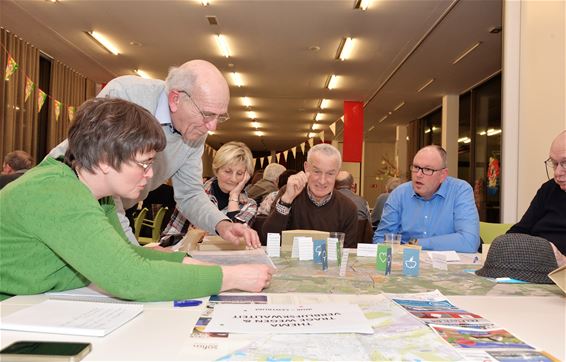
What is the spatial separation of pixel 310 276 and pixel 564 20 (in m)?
3.11

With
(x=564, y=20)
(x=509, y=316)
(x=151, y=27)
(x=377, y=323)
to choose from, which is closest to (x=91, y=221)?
(x=377, y=323)

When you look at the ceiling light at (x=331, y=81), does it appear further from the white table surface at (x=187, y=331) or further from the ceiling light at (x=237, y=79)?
the white table surface at (x=187, y=331)

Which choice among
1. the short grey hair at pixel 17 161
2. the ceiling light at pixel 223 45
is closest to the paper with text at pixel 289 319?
the short grey hair at pixel 17 161

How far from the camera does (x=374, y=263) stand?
2.09 meters

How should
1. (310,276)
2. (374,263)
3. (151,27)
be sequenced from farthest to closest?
(151,27)
(374,263)
(310,276)

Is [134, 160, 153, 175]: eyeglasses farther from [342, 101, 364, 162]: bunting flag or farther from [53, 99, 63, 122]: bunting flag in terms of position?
[342, 101, 364, 162]: bunting flag

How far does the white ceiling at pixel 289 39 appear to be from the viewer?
6.03 metres

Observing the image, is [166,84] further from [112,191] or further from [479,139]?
[479,139]

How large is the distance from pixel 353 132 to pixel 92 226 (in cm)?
1027

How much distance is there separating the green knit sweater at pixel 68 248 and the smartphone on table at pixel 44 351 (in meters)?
0.28

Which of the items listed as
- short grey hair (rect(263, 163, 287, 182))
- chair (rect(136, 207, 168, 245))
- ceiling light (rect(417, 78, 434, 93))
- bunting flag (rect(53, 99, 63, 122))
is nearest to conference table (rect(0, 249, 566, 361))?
short grey hair (rect(263, 163, 287, 182))

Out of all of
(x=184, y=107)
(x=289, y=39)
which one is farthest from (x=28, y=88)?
(x=184, y=107)

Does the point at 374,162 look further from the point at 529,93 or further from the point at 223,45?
the point at 529,93

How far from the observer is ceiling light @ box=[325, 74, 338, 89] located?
9.38 metres
